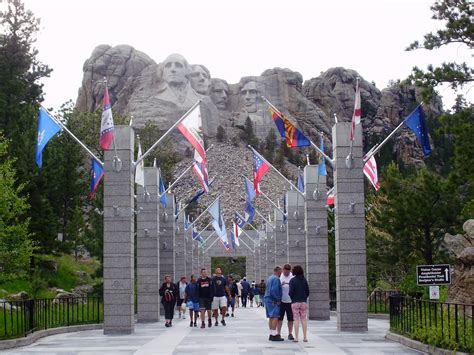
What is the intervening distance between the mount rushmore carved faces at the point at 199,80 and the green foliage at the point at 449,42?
133381mm

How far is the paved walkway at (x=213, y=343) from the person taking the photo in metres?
17.4

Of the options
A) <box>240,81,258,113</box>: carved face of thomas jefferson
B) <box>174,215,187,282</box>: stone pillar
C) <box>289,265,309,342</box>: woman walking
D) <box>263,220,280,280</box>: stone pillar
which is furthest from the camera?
<box>240,81,258,113</box>: carved face of thomas jefferson

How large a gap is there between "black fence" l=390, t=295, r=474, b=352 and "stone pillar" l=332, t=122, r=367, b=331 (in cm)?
217

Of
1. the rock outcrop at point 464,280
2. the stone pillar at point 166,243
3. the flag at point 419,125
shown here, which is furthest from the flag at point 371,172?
the stone pillar at point 166,243

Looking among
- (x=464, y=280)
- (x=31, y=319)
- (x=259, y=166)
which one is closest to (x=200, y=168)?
(x=259, y=166)

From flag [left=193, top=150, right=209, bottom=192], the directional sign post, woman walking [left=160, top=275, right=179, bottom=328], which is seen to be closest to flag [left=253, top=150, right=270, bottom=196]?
flag [left=193, top=150, right=209, bottom=192]

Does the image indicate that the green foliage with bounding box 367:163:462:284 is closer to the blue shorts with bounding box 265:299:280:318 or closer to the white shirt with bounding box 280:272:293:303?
the white shirt with bounding box 280:272:293:303

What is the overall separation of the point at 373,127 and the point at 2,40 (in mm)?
98859

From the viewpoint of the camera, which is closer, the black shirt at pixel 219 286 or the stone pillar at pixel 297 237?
the black shirt at pixel 219 286

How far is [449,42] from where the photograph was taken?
22.3 meters

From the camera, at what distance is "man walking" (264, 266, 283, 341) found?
2008 cm

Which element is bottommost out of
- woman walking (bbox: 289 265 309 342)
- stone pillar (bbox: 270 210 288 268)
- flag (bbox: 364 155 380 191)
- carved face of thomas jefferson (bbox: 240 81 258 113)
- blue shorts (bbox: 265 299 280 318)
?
blue shorts (bbox: 265 299 280 318)

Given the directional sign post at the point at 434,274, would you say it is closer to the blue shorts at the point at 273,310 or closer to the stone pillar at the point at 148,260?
the blue shorts at the point at 273,310

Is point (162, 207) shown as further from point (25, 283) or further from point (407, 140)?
point (407, 140)
